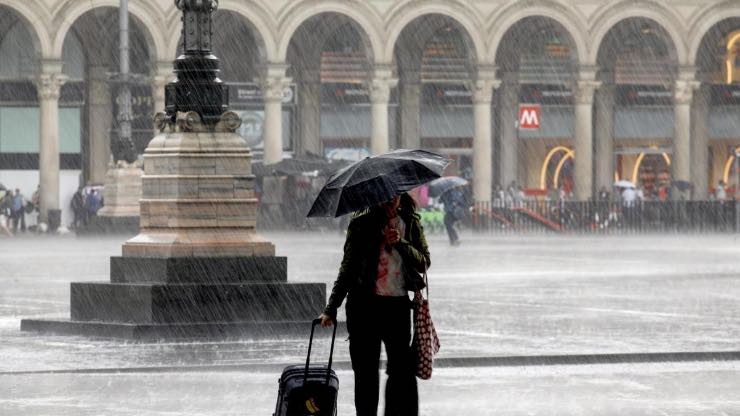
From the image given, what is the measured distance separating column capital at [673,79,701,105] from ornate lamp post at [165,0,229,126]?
3794cm

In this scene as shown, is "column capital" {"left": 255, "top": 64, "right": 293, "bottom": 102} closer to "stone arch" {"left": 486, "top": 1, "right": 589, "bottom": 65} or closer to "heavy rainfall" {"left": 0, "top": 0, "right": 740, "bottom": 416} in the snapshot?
"heavy rainfall" {"left": 0, "top": 0, "right": 740, "bottom": 416}

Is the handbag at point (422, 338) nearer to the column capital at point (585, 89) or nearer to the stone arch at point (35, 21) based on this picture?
the stone arch at point (35, 21)

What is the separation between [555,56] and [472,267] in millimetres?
29267

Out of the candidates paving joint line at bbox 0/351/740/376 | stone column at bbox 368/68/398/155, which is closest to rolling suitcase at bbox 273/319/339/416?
paving joint line at bbox 0/351/740/376

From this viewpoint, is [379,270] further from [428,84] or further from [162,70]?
[428,84]

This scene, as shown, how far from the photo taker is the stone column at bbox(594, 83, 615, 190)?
190 ft

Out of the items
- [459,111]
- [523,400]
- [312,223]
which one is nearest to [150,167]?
[523,400]

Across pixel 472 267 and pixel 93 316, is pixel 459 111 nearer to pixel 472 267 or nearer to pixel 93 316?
pixel 472 267

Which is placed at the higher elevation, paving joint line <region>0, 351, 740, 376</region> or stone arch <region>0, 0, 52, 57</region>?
stone arch <region>0, 0, 52, 57</region>

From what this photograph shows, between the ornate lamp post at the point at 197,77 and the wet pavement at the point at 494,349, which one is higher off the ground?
the ornate lamp post at the point at 197,77

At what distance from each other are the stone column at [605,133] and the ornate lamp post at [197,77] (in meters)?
41.5

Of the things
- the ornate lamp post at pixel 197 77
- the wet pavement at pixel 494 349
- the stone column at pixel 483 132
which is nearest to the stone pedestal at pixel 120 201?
the stone column at pixel 483 132

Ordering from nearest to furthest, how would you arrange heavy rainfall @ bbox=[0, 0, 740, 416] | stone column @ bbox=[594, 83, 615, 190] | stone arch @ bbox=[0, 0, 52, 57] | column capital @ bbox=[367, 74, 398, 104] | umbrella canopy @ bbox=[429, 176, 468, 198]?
heavy rainfall @ bbox=[0, 0, 740, 416]
umbrella canopy @ bbox=[429, 176, 468, 198]
stone arch @ bbox=[0, 0, 52, 57]
column capital @ bbox=[367, 74, 398, 104]
stone column @ bbox=[594, 83, 615, 190]

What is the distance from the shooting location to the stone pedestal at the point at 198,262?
1640cm
